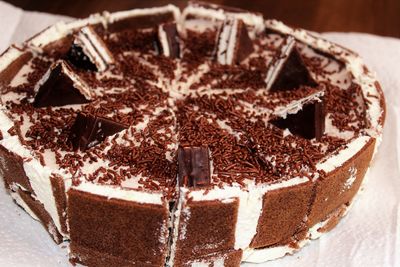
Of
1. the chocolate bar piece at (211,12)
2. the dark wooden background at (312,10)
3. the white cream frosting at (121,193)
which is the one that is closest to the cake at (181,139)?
the white cream frosting at (121,193)

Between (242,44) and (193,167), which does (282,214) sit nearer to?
→ (193,167)

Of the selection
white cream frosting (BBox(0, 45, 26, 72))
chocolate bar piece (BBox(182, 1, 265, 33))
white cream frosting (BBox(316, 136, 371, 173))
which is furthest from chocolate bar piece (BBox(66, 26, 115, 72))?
white cream frosting (BBox(316, 136, 371, 173))

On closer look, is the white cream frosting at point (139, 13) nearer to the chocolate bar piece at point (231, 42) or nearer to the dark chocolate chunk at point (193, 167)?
the chocolate bar piece at point (231, 42)

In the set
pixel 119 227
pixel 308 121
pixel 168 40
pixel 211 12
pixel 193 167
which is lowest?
pixel 119 227

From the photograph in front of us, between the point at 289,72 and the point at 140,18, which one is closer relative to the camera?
the point at 289,72

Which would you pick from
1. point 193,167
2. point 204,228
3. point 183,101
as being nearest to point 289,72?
point 183,101

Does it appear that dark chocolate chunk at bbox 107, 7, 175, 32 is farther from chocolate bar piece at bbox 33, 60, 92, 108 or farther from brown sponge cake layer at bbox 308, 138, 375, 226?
brown sponge cake layer at bbox 308, 138, 375, 226

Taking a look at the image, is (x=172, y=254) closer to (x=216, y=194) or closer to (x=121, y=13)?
Answer: (x=216, y=194)
